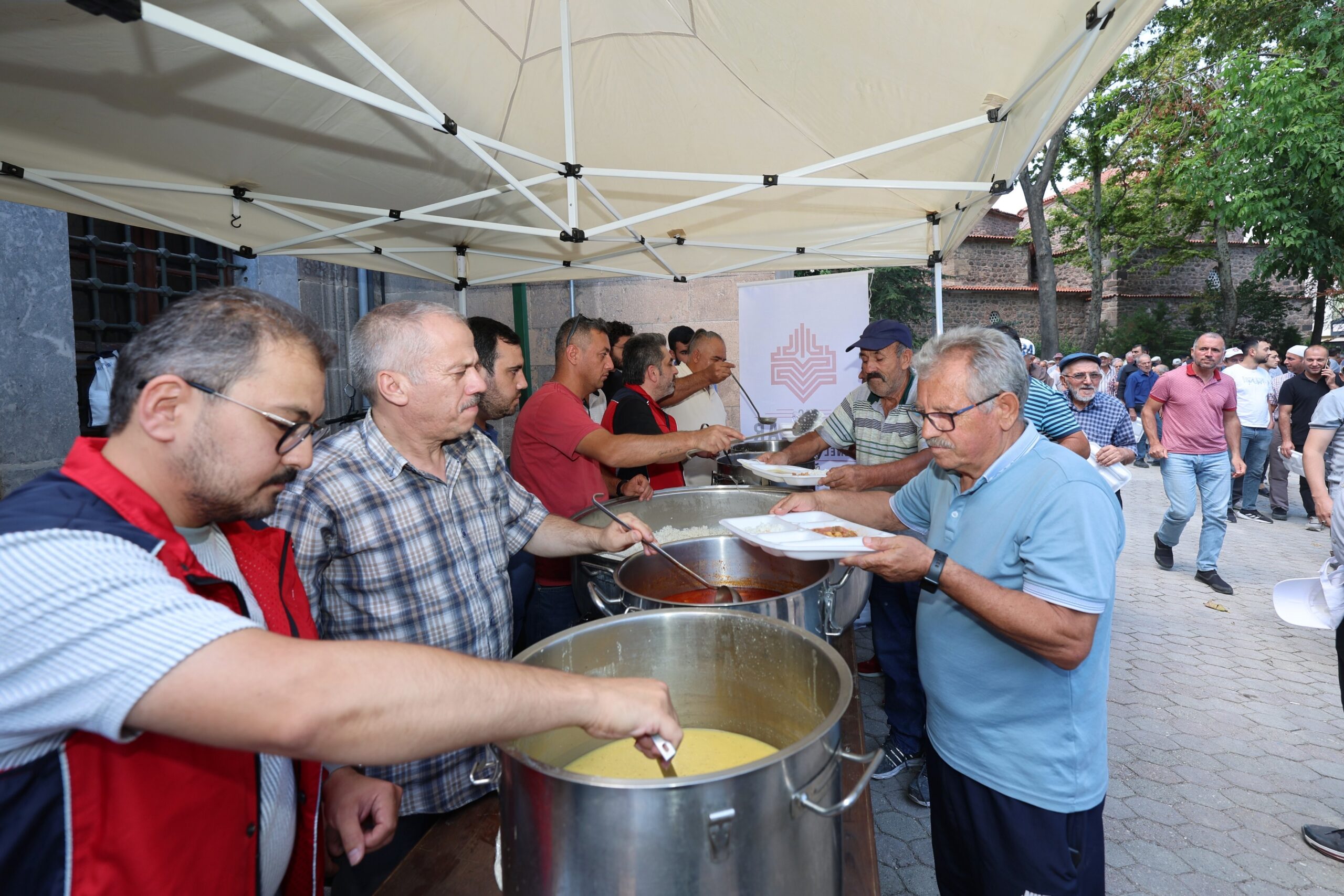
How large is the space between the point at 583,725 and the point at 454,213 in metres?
3.49

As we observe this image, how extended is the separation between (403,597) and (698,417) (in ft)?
12.2

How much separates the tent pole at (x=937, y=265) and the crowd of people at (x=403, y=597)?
2.66 ft

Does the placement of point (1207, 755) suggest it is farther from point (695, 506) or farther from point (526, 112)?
point (526, 112)

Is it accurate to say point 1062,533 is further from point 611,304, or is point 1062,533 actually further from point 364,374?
point 611,304

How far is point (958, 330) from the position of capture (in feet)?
5.96

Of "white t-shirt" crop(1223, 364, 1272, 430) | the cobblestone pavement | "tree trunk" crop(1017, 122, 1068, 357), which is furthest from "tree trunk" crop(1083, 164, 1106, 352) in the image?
the cobblestone pavement

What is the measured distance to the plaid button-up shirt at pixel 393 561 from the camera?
1591mm

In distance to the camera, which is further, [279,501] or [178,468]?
[279,501]

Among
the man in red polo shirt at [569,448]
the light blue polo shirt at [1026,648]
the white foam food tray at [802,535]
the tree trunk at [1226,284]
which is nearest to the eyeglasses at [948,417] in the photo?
the light blue polo shirt at [1026,648]

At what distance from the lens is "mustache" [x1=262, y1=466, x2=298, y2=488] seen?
3.26 ft

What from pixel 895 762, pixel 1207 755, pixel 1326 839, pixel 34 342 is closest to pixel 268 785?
pixel 895 762

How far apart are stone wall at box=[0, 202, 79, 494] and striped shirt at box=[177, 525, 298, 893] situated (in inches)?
145

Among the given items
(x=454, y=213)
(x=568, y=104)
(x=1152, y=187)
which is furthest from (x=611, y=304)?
(x=1152, y=187)

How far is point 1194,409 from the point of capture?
231 inches
